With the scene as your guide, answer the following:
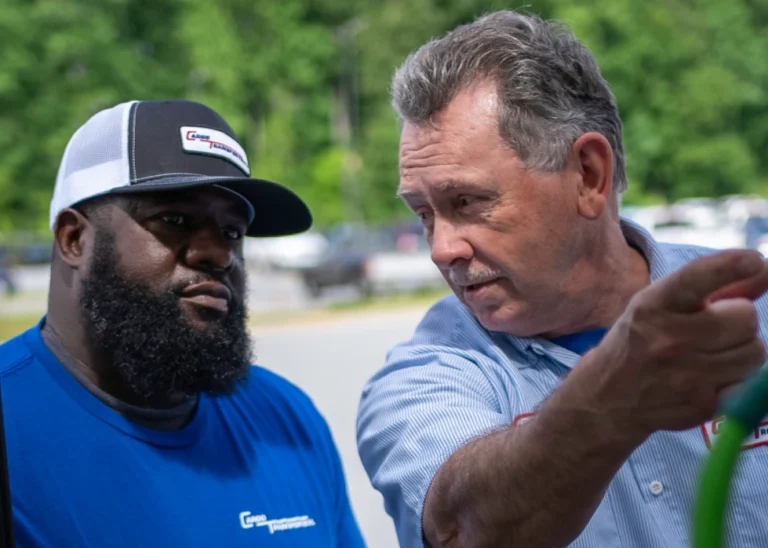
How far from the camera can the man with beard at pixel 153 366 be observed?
236cm

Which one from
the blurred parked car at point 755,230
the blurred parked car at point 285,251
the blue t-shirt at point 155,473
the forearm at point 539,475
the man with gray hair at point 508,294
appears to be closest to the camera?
the forearm at point 539,475

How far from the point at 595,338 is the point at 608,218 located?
26 centimetres

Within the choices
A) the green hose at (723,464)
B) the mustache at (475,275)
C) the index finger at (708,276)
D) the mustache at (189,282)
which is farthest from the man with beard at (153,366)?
the green hose at (723,464)

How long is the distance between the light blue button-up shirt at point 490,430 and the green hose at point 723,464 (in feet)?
3.04

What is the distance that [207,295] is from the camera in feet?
8.54

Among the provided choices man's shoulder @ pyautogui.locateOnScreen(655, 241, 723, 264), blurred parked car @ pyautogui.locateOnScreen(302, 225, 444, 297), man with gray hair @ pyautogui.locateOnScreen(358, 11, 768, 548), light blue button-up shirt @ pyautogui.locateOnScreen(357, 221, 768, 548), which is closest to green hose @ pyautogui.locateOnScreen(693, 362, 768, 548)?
man with gray hair @ pyautogui.locateOnScreen(358, 11, 768, 548)

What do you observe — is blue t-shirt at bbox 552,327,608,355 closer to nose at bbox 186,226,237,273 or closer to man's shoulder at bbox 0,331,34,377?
nose at bbox 186,226,237,273

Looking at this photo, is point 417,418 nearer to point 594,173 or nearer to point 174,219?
point 594,173

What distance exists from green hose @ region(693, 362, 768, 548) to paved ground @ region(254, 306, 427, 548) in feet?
18.8

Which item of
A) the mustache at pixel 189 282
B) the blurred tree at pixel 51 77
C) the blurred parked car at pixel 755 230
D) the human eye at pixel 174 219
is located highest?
the blurred tree at pixel 51 77

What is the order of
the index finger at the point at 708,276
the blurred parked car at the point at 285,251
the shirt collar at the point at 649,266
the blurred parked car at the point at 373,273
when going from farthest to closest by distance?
the blurred parked car at the point at 285,251 < the blurred parked car at the point at 373,273 < the shirt collar at the point at 649,266 < the index finger at the point at 708,276

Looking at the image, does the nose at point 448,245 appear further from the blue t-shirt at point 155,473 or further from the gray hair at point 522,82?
the blue t-shirt at point 155,473

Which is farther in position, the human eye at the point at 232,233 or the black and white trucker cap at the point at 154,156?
the human eye at the point at 232,233

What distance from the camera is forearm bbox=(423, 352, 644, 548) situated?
4.82ft
